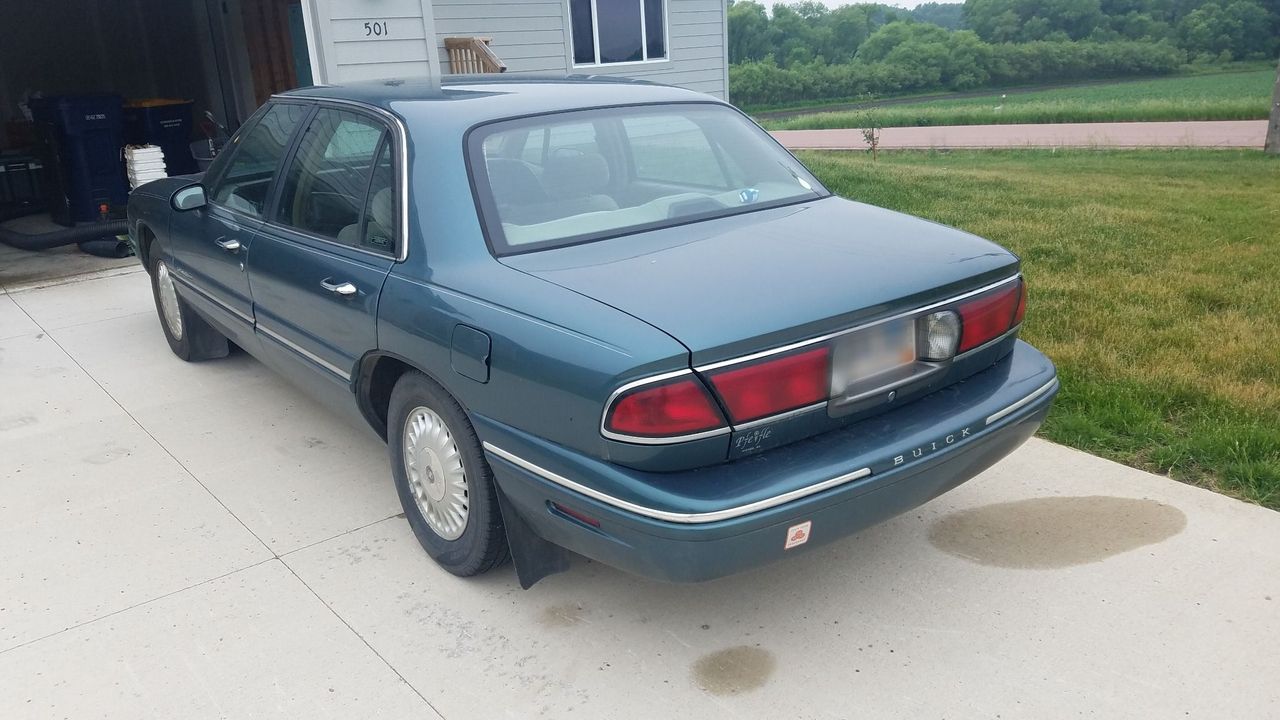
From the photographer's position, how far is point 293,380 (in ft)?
13.4

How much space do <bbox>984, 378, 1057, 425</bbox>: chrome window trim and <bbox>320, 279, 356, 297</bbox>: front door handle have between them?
82.0 inches

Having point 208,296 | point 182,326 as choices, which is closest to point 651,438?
point 208,296

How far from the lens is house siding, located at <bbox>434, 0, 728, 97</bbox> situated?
11.6 m

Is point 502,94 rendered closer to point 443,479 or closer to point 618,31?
point 443,479

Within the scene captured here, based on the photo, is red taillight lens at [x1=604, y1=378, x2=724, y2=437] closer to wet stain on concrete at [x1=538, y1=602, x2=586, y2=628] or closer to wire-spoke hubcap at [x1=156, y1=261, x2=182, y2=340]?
wet stain on concrete at [x1=538, y1=602, x2=586, y2=628]

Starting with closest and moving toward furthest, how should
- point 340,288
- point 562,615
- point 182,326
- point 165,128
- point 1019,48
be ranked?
point 562,615
point 340,288
point 182,326
point 165,128
point 1019,48

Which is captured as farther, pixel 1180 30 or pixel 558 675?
pixel 1180 30

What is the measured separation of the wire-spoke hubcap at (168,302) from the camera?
5453mm

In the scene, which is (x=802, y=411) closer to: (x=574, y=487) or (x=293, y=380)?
(x=574, y=487)

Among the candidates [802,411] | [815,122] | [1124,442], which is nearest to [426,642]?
[802,411]

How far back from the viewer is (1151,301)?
226 inches

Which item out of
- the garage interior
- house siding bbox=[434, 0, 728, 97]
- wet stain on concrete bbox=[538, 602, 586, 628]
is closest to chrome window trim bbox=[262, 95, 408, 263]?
wet stain on concrete bbox=[538, 602, 586, 628]

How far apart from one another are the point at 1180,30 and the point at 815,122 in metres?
43.5

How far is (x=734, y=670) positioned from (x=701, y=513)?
0.66 metres
